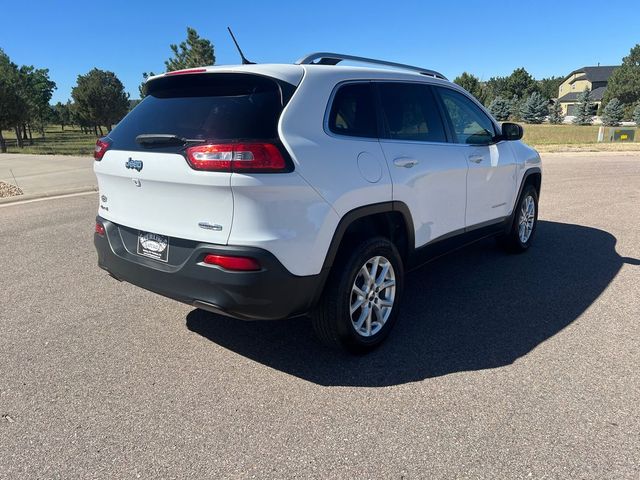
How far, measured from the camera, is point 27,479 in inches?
86.7

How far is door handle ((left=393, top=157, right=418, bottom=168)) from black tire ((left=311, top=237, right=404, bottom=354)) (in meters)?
0.54

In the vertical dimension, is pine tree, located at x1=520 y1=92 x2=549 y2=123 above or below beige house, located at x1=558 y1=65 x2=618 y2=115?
below

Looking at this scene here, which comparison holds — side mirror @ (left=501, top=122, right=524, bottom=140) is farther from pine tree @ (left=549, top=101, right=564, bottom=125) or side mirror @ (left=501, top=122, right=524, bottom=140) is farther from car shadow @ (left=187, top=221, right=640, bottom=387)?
pine tree @ (left=549, top=101, right=564, bottom=125)

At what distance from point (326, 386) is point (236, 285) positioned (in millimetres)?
874

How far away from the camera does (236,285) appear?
2643 millimetres

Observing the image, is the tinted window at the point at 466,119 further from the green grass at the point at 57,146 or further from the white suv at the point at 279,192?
the green grass at the point at 57,146

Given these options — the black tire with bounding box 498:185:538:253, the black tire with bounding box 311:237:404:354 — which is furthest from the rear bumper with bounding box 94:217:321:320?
the black tire with bounding box 498:185:538:253

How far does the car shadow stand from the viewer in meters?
3.18

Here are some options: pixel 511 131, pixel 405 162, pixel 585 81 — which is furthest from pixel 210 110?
pixel 585 81

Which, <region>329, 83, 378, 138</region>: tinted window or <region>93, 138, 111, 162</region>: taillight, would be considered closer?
<region>329, 83, 378, 138</region>: tinted window

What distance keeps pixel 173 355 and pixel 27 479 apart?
1.21 metres

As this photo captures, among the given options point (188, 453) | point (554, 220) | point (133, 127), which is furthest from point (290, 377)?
point (554, 220)

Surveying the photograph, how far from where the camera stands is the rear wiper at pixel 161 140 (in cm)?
278

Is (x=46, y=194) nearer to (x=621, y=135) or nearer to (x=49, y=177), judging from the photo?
(x=49, y=177)
